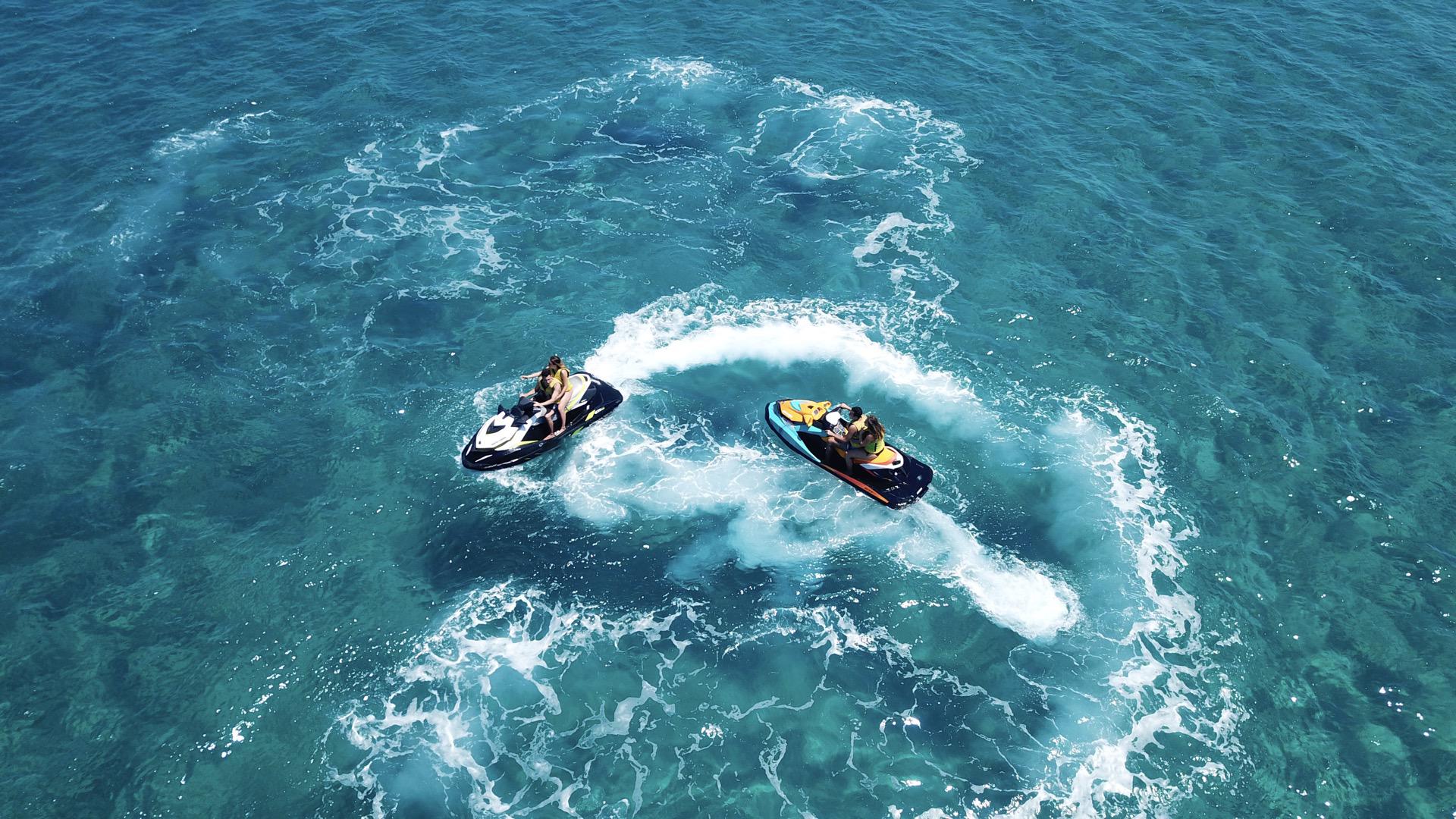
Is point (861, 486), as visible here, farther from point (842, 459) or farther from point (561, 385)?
point (561, 385)

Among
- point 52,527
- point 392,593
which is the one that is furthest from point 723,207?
point 52,527

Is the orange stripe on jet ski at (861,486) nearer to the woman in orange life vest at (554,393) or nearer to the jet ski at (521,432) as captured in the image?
the jet ski at (521,432)

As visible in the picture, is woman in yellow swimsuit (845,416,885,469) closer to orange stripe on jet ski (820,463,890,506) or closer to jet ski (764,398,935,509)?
jet ski (764,398,935,509)

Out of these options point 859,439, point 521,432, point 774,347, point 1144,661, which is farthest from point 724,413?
point 1144,661

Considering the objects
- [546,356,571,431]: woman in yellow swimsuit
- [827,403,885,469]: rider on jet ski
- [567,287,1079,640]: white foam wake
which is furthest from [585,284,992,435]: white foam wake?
[827,403,885,469]: rider on jet ski

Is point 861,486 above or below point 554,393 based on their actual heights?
below

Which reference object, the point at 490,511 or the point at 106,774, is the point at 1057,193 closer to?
the point at 490,511
